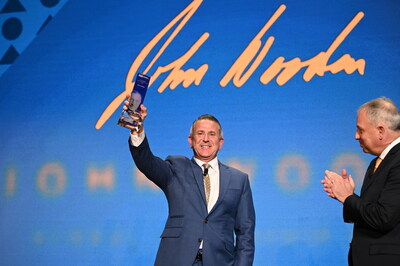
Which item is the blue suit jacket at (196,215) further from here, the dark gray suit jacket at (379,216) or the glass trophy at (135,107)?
the dark gray suit jacket at (379,216)

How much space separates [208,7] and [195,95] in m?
0.72

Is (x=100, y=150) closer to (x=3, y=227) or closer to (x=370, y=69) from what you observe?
(x=3, y=227)

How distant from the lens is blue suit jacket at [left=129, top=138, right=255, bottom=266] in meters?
2.26

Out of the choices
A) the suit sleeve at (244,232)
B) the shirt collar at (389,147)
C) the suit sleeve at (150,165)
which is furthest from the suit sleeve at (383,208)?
the suit sleeve at (150,165)

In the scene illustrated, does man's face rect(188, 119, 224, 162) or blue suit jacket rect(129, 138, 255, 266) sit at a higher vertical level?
man's face rect(188, 119, 224, 162)

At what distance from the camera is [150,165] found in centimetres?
227

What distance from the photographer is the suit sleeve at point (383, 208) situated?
1.82m

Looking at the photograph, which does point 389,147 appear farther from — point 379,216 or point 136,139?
point 136,139

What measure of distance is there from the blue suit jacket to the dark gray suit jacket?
58 centimetres

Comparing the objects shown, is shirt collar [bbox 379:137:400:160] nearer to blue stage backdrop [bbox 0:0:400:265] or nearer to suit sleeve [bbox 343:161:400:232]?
suit sleeve [bbox 343:161:400:232]

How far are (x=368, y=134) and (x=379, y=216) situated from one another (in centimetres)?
34

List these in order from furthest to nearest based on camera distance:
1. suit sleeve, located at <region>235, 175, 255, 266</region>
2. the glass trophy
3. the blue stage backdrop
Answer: the blue stage backdrop, suit sleeve, located at <region>235, 175, 255, 266</region>, the glass trophy
